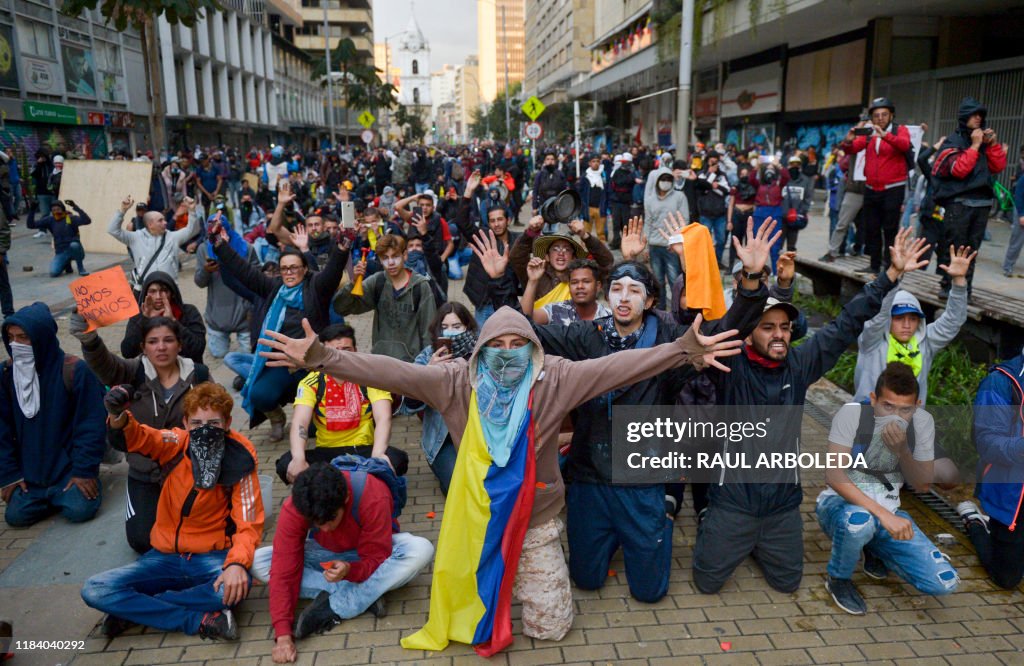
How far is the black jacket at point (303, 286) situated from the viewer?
18.9 ft

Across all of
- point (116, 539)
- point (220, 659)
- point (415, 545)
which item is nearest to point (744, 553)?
point (415, 545)

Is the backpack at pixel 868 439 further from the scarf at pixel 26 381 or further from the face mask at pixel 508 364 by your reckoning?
the scarf at pixel 26 381

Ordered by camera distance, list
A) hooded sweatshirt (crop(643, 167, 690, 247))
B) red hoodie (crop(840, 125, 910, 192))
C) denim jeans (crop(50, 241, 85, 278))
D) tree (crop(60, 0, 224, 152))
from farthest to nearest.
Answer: tree (crop(60, 0, 224, 152))
denim jeans (crop(50, 241, 85, 278))
hooded sweatshirt (crop(643, 167, 690, 247))
red hoodie (crop(840, 125, 910, 192))

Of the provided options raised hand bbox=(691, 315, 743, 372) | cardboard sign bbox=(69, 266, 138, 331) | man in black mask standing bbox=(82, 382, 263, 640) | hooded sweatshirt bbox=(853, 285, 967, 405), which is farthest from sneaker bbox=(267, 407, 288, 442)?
hooded sweatshirt bbox=(853, 285, 967, 405)

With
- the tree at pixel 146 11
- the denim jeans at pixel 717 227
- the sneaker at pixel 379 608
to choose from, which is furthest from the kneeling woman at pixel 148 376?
the tree at pixel 146 11

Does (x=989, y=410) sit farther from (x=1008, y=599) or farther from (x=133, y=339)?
(x=133, y=339)

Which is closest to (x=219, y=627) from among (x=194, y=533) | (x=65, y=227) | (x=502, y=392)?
(x=194, y=533)

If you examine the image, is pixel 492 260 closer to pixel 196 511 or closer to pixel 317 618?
pixel 196 511

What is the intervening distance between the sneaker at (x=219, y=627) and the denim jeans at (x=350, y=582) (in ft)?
0.97

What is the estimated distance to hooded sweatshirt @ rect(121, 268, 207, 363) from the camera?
17.6 feet

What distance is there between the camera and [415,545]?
13.8 ft

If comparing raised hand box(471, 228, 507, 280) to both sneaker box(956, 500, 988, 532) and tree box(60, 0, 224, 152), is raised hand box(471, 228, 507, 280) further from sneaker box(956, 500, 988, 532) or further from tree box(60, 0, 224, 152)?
tree box(60, 0, 224, 152)

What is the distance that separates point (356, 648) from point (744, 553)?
7.27ft

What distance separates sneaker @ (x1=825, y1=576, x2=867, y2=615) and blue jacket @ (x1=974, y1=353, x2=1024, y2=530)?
37.5 inches
